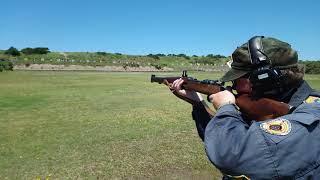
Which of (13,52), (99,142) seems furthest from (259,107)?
(13,52)

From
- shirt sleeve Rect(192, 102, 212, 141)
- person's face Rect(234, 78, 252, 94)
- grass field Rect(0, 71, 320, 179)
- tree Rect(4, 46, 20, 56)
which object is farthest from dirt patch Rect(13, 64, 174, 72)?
person's face Rect(234, 78, 252, 94)

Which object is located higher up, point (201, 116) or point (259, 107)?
point (259, 107)

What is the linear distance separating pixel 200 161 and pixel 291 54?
9.51 metres

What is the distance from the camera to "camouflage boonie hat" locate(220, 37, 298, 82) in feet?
11.2

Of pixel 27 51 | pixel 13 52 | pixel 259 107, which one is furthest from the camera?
pixel 27 51

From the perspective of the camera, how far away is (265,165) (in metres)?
2.93

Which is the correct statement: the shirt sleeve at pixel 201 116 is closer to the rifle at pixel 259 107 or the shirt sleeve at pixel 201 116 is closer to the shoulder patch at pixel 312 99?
the rifle at pixel 259 107

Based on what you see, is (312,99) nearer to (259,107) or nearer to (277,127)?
(259,107)

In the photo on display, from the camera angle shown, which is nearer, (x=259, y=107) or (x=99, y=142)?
(x=259, y=107)

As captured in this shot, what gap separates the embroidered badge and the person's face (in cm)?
61

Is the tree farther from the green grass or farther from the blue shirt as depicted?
the blue shirt

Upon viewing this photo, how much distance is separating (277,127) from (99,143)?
1206 centimetres

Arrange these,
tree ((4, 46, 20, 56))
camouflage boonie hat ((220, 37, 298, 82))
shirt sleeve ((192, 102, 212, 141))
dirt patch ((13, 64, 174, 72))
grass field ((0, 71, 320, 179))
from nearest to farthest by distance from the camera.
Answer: camouflage boonie hat ((220, 37, 298, 82)) → shirt sleeve ((192, 102, 212, 141)) → grass field ((0, 71, 320, 179)) → dirt patch ((13, 64, 174, 72)) → tree ((4, 46, 20, 56))

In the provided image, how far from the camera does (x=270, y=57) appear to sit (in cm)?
340
